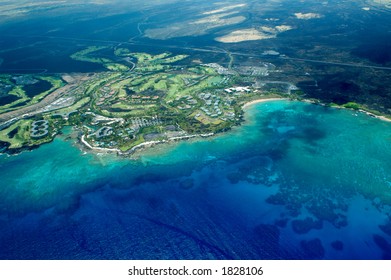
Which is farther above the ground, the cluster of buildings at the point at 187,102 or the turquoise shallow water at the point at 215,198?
the cluster of buildings at the point at 187,102

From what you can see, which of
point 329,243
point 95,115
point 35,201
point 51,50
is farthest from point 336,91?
point 51,50

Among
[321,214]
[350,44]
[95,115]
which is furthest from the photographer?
[350,44]

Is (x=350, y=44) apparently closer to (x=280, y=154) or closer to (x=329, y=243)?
(x=280, y=154)

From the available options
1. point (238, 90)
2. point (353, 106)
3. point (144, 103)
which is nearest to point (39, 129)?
point (144, 103)

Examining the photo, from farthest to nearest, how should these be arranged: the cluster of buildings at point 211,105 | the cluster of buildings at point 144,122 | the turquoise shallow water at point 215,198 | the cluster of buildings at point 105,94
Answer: the cluster of buildings at point 105,94 < the cluster of buildings at point 211,105 < the cluster of buildings at point 144,122 < the turquoise shallow water at point 215,198

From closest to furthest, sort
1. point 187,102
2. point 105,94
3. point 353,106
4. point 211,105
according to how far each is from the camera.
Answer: point 353,106
point 211,105
point 187,102
point 105,94

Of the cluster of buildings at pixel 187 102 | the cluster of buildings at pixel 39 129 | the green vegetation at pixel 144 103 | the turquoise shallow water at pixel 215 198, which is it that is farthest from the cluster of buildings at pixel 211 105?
the cluster of buildings at pixel 39 129

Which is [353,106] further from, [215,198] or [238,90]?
[215,198]

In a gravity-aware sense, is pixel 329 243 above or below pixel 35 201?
below

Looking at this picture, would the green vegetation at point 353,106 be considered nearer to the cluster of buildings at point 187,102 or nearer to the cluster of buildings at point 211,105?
the cluster of buildings at point 211,105
